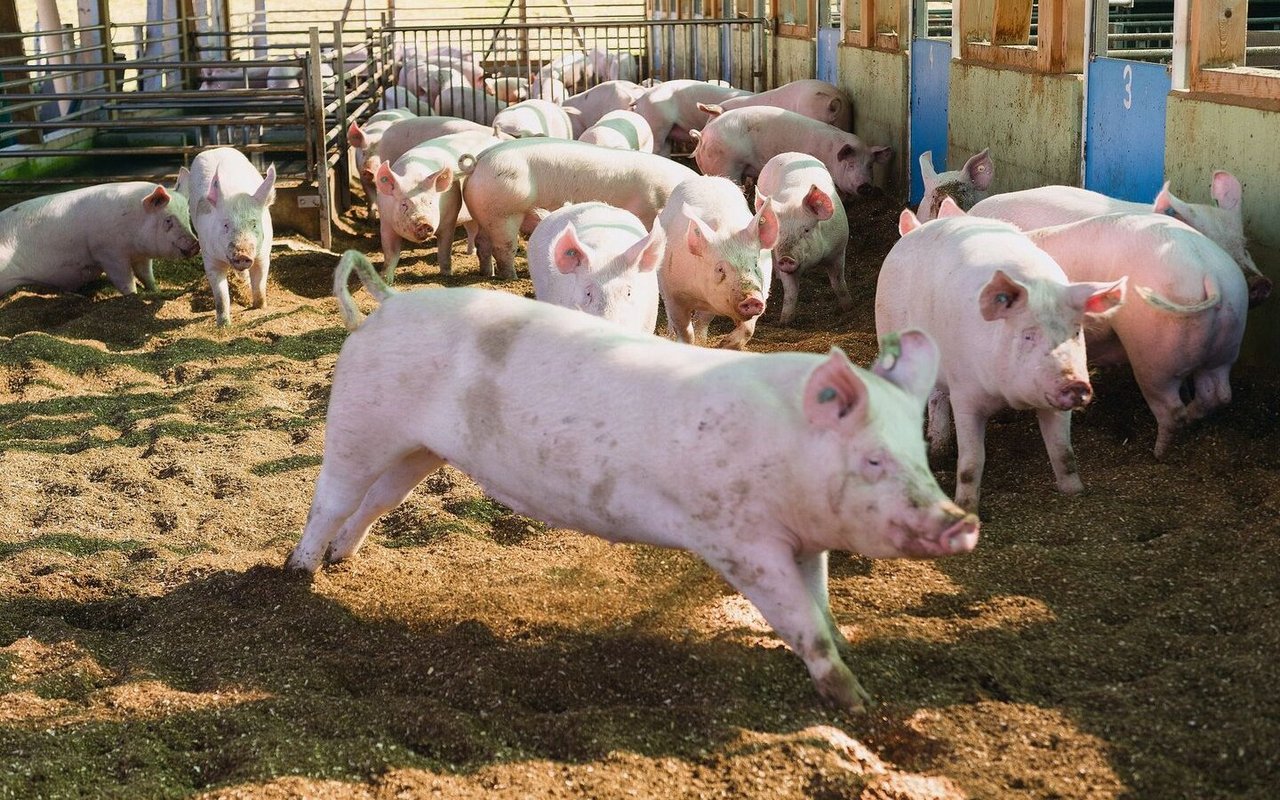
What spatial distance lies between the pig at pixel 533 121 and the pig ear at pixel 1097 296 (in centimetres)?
821

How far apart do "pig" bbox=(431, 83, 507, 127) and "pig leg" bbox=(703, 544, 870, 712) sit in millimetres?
14055

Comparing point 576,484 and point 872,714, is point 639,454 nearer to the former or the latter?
point 576,484

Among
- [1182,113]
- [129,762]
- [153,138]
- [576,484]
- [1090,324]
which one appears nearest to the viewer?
[129,762]

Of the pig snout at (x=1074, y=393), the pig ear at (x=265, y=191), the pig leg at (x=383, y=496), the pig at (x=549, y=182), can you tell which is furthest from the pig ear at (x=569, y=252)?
the pig ear at (x=265, y=191)

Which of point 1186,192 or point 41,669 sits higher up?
point 1186,192

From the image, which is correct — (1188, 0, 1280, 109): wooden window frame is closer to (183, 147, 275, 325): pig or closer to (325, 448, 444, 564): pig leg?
(325, 448, 444, 564): pig leg

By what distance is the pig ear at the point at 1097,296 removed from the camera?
471 centimetres

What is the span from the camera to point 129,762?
131 inches

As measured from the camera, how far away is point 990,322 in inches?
195

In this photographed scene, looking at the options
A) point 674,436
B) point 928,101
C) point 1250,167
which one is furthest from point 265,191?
point 674,436

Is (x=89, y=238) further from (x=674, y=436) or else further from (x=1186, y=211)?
(x=674, y=436)

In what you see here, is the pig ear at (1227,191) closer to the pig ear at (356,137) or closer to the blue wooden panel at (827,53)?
the pig ear at (356,137)

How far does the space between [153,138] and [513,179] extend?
811 cm

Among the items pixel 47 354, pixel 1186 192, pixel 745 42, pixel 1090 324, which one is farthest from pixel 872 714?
pixel 745 42
